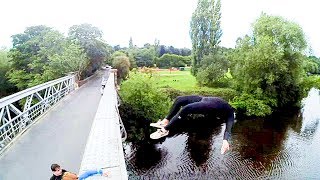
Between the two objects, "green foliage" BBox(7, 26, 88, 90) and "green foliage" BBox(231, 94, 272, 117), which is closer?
"green foliage" BBox(7, 26, 88, 90)

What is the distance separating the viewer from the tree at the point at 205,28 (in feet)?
115

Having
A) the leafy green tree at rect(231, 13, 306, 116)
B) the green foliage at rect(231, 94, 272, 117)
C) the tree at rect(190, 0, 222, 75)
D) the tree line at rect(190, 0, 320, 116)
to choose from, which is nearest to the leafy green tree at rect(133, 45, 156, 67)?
the tree at rect(190, 0, 222, 75)

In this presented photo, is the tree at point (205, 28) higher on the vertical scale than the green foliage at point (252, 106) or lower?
higher

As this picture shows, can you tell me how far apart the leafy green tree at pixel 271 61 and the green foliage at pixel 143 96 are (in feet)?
38.3

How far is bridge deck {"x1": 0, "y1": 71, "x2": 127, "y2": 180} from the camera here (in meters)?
6.62

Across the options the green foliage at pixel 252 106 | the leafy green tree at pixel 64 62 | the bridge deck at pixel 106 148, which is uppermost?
the leafy green tree at pixel 64 62

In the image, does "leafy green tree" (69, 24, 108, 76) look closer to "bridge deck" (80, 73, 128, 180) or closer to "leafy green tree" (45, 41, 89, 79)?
"leafy green tree" (45, 41, 89, 79)

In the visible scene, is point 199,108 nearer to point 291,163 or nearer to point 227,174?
point 227,174

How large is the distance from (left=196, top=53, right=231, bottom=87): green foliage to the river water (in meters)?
9.84

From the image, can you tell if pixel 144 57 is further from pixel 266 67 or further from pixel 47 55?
pixel 47 55

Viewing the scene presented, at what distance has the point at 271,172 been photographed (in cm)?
1658

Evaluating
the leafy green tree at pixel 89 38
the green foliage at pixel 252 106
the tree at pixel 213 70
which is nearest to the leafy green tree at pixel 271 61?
the green foliage at pixel 252 106

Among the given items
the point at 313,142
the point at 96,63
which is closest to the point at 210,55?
the point at 96,63

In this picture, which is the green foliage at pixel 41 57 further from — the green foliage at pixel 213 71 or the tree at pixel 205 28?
the tree at pixel 205 28
